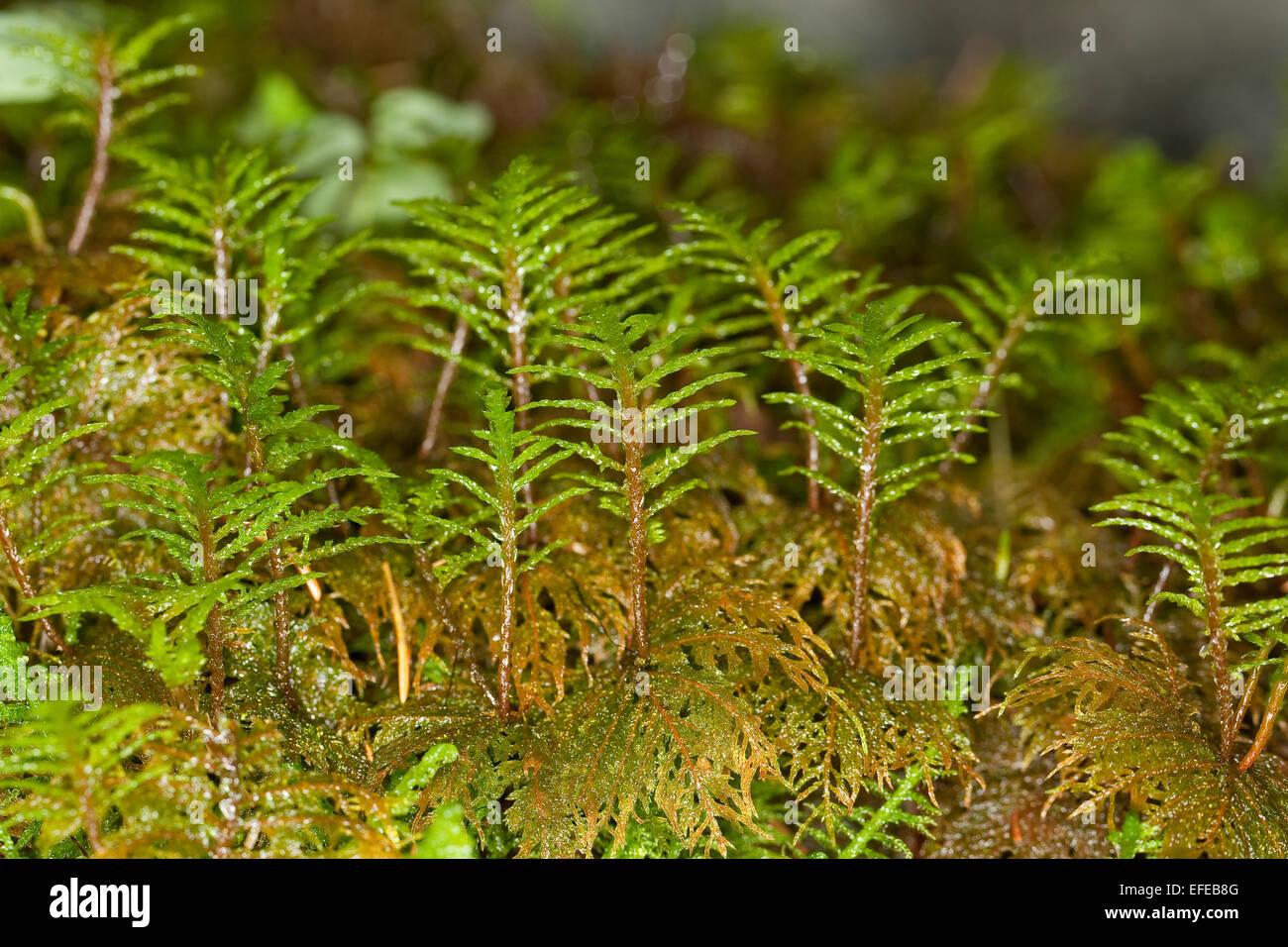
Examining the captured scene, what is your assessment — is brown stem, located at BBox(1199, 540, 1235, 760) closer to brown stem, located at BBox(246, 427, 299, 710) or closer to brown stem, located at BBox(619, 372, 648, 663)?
brown stem, located at BBox(619, 372, 648, 663)

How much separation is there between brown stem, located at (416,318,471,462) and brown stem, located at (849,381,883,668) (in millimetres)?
807

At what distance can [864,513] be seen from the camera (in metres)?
1.45

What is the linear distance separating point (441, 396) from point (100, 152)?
0.95 metres

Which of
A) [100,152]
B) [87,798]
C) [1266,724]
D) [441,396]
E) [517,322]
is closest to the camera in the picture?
[87,798]

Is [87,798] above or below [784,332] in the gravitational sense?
below

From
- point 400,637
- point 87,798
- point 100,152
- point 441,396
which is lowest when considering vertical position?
point 87,798

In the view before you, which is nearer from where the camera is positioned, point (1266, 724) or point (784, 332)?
point (1266, 724)

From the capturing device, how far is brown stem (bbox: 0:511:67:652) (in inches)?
52.7

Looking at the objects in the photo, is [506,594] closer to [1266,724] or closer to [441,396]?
[441,396]

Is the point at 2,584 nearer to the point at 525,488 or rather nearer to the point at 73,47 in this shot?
the point at 525,488

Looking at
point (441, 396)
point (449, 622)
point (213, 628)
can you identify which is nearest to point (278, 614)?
point (213, 628)

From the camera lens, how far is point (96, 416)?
1.60 m

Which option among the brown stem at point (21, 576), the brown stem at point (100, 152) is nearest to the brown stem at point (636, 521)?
the brown stem at point (21, 576)
